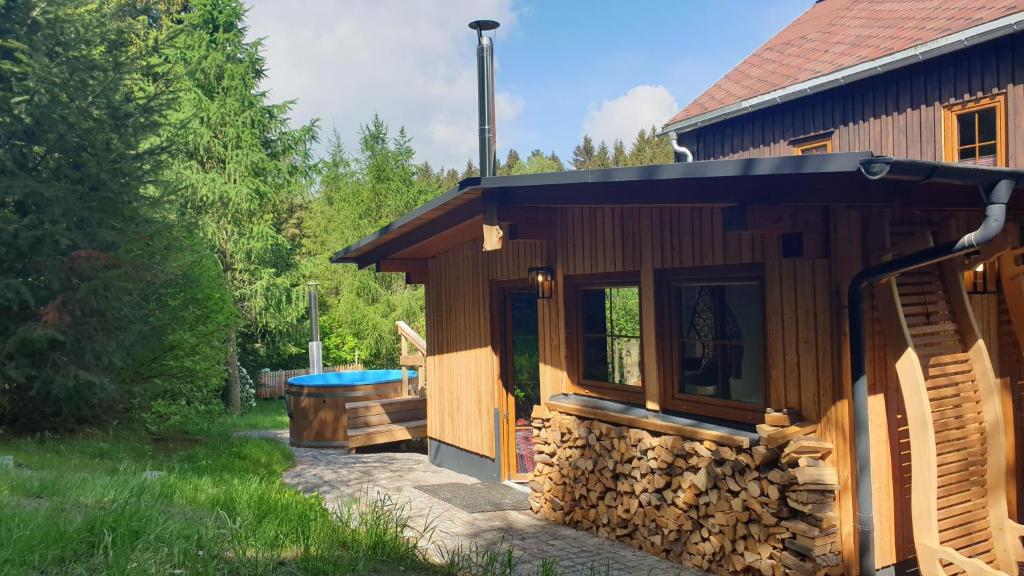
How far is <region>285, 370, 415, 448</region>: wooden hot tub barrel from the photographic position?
34.9 ft

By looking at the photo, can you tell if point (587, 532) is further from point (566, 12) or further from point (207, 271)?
point (566, 12)

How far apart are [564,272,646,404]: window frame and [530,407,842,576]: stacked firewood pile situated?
1.10ft

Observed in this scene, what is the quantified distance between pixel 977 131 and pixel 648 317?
4.72 m

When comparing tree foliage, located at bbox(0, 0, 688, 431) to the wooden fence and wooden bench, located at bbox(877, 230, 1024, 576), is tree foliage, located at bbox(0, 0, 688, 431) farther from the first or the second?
the wooden fence

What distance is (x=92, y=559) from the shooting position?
314 centimetres

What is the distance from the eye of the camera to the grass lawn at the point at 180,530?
10.4ft

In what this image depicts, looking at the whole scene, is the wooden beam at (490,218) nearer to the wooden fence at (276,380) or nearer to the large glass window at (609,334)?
the large glass window at (609,334)

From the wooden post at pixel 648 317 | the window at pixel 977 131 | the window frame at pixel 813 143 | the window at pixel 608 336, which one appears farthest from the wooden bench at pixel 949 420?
the window frame at pixel 813 143

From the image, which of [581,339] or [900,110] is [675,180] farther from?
[900,110]

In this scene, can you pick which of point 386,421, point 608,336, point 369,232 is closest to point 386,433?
point 386,421

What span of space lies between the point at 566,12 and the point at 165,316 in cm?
2220

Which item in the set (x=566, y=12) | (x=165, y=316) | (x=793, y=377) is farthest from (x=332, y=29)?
(x=793, y=377)

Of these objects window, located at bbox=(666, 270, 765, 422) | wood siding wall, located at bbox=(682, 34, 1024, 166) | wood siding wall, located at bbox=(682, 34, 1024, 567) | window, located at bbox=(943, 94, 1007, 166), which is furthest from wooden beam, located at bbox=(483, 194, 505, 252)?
window, located at bbox=(943, 94, 1007, 166)

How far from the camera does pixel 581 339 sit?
678 centimetres
